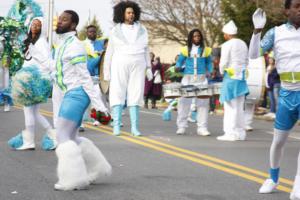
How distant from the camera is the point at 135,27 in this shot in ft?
44.5

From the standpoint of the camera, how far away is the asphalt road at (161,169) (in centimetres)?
752

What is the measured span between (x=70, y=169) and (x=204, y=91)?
6.75 m

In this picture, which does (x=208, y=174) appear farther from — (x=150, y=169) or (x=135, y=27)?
(x=135, y=27)

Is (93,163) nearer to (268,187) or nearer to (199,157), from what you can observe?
(268,187)

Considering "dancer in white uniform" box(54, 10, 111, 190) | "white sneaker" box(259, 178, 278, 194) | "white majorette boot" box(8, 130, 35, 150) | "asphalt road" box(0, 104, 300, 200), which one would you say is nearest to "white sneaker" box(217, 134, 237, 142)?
"asphalt road" box(0, 104, 300, 200)

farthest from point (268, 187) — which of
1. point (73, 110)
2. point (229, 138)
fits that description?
point (229, 138)

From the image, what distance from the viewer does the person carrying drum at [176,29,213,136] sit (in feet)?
46.1

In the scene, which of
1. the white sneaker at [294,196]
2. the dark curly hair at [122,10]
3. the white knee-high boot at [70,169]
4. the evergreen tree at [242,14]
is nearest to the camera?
the white sneaker at [294,196]

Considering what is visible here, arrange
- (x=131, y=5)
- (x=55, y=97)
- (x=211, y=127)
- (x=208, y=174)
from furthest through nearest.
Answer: (x=211, y=127) < (x=131, y=5) < (x=55, y=97) < (x=208, y=174)

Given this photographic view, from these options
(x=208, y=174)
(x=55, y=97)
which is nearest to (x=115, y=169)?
(x=208, y=174)

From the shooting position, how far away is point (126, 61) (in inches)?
532

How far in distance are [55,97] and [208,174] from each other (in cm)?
336

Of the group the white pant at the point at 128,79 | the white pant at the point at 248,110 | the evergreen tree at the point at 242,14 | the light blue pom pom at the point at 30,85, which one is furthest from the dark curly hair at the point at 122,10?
the evergreen tree at the point at 242,14

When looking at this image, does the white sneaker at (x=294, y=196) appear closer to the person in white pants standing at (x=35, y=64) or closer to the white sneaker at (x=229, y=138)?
the person in white pants standing at (x=35, y=64)
